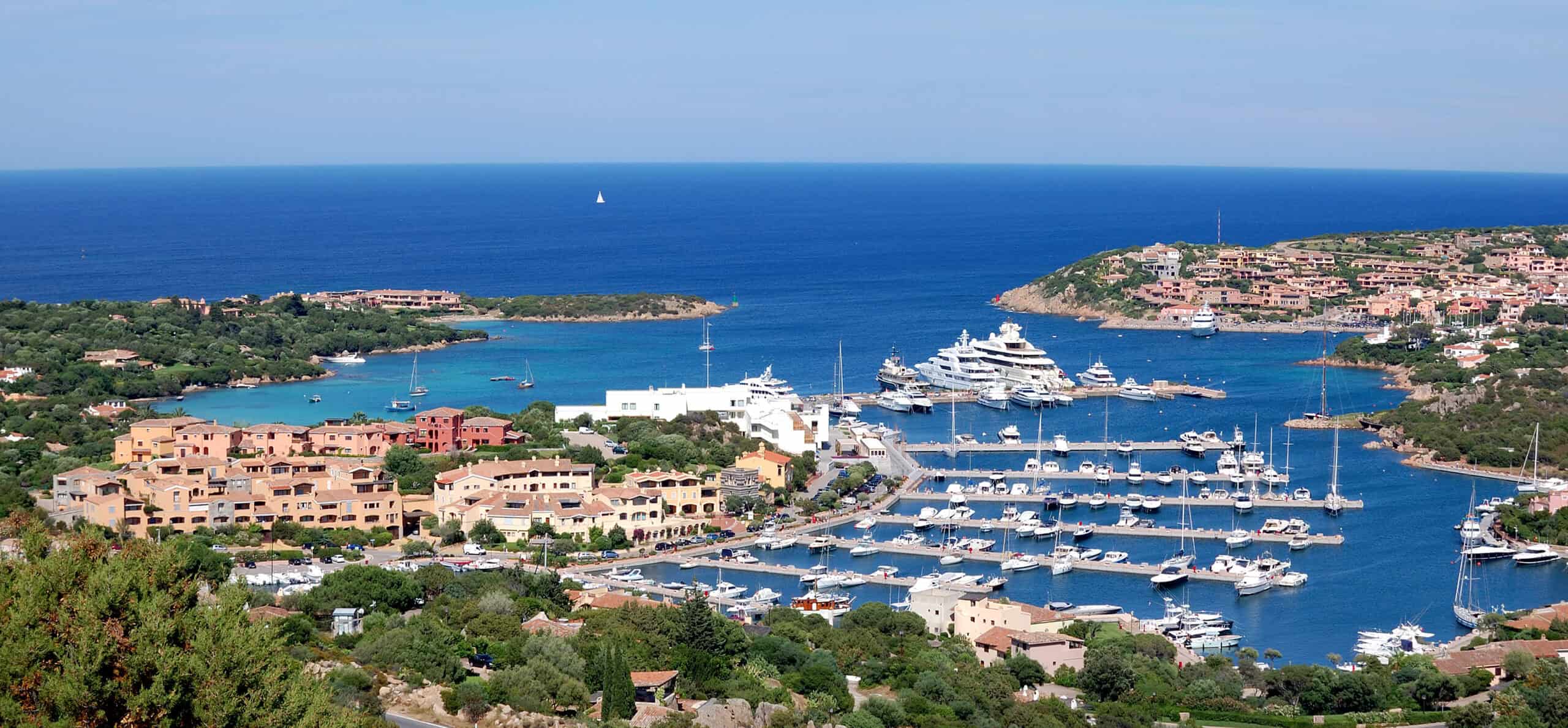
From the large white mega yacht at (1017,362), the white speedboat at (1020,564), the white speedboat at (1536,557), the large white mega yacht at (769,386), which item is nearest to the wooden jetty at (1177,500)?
the white speedboat at (1536,557)

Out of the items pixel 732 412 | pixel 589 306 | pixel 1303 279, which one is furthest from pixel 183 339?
pixel 1303 279

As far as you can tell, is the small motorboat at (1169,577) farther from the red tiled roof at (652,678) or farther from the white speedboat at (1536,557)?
the red tiled roof at (652,678)

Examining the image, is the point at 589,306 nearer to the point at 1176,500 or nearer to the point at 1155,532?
the point at 1176,500

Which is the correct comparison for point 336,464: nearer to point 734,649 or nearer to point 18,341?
point 734,649

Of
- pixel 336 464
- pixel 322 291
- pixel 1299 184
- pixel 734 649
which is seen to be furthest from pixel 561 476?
pixel 1299 184

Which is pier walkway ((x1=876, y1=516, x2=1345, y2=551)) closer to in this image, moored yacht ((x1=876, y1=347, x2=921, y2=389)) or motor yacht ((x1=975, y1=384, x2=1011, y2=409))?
motor yacht ((x1=975, y1=384, x2=1011, y2=409))
